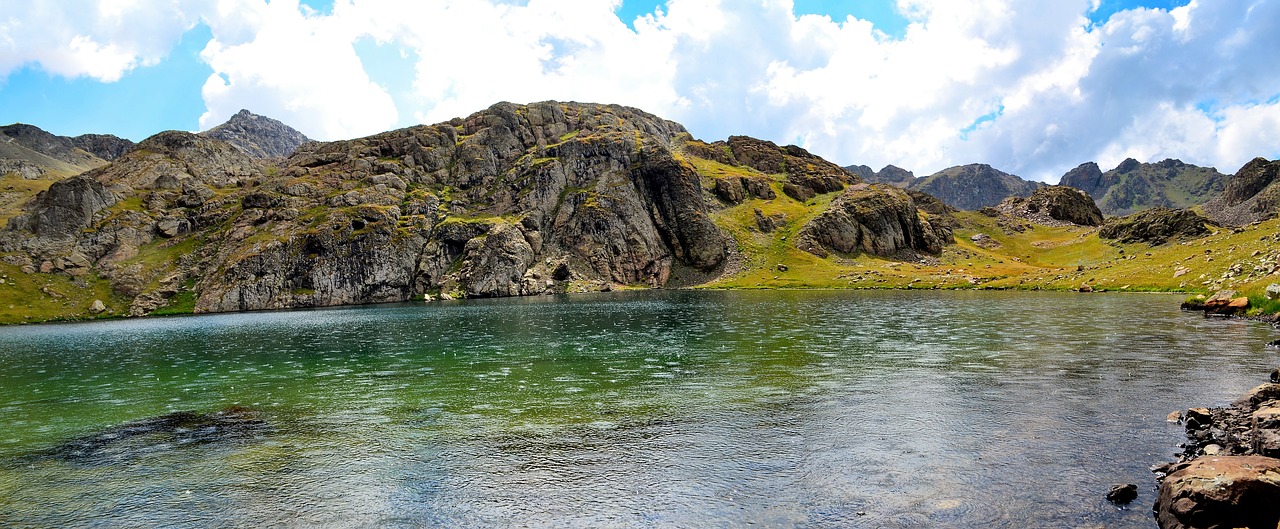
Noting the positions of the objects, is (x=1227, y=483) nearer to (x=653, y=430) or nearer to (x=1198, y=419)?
(x=1198, y=419)

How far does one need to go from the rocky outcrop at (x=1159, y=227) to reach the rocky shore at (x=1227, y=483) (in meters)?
187

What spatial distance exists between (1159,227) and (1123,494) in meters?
204

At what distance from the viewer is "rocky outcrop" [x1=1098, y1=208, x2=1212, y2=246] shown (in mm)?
163375

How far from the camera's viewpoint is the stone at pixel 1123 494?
1703 cm

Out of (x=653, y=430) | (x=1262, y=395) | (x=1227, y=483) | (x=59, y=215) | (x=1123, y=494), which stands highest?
(x=59, y=215)

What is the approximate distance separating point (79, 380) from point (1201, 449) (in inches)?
2723

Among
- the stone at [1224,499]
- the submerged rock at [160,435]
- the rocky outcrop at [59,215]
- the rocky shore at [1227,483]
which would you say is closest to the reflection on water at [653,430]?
the submerged rock at [160,435]

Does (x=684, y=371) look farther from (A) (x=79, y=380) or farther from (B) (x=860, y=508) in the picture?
(A) (x=79, y=380)

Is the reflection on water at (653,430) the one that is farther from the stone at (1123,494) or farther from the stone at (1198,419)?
the stone at (1198,419)

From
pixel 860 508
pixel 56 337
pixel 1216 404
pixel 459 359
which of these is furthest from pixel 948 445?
pixel 56 337

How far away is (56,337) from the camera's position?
9306 centimetres

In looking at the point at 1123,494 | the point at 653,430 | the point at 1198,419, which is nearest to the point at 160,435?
the point at 653,430

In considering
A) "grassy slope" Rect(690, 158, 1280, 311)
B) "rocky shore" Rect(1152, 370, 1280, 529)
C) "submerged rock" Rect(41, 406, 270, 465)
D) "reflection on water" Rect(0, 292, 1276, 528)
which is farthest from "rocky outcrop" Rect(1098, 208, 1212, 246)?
"submerged rock" Rect(41, 406, 270, 465)

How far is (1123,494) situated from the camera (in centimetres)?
1712
